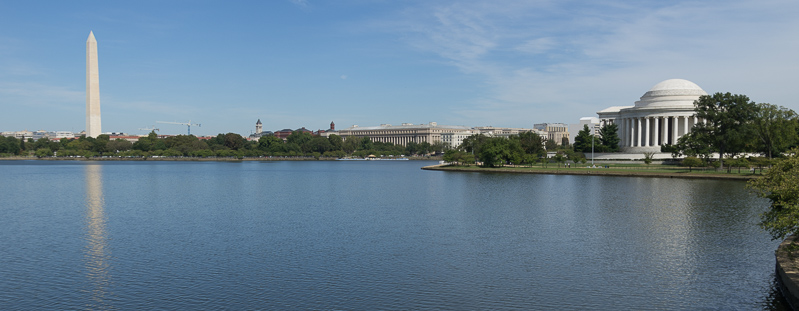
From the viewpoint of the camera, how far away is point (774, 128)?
64.1 meters

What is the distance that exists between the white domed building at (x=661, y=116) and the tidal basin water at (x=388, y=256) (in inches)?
2398

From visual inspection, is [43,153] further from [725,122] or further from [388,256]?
[388,256]

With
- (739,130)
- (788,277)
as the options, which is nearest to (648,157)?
(739,130)

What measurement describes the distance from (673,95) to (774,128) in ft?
113

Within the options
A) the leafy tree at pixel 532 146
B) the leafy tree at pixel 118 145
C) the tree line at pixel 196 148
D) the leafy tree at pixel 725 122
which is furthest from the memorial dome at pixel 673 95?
the leafy tree at pixel 118 145

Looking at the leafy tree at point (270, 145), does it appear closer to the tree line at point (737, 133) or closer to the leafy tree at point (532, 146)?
the leafy tree at point (532, 146)

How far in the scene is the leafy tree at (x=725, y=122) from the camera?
68812 millimetres

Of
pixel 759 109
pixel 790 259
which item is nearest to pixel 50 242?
pixel 790 259

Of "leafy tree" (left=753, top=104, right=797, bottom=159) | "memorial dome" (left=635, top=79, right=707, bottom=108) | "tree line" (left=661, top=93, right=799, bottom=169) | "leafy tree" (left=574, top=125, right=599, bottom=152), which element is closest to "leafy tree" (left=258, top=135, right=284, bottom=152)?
"leafy tree" (left=574, top=125, right=599, bottom=152)

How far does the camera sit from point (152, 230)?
1070 inches

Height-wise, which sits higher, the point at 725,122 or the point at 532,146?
the point at 725,122

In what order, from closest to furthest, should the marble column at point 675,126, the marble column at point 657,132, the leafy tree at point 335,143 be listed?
the marble column at point 675,126 → the marble column at point 657,132 → the leafy tree at point 335,143

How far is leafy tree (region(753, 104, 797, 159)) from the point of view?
210 ft

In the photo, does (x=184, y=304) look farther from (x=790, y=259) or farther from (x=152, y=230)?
(x=790, y=259)
